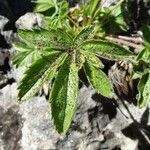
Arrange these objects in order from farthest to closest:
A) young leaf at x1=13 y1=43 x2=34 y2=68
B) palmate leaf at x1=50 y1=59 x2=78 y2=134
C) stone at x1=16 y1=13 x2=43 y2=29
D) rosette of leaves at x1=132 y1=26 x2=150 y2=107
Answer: stone at x1=16 y1=13 x2=43 y2=29
young leaf at x1=13 y1=43 x2=34 y2=68
rosette of leaves at x1=132 y1=26 x2=150 y2=107
palmate leaf at x1=50 y1=59 x2=78 y2=134

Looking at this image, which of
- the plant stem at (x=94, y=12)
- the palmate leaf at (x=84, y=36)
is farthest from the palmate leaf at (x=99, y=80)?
the plant stem at (x=94, y=12)

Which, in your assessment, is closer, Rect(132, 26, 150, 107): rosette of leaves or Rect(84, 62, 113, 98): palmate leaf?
Rect(84, 62, 113, 98): palmate leaf

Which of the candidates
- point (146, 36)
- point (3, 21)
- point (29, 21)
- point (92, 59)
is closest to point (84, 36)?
point (92, 59)

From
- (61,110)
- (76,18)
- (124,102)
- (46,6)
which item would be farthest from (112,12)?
(61,110)

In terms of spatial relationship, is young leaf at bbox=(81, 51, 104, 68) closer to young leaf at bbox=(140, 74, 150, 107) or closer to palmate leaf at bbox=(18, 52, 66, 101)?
palmate leaf at bbox=(18, 52, 66, 101)

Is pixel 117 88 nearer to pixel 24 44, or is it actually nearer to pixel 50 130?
pixel 50 130

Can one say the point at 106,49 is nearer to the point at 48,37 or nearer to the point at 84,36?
the point at 84,36

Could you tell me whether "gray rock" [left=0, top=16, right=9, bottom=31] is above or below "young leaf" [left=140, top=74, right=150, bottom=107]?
below

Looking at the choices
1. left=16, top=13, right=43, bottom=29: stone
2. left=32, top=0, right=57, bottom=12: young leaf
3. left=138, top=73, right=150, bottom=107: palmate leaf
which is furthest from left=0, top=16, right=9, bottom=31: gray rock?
left=138, top=73, right=150, bottom=107: palmate leaf
